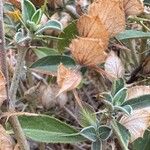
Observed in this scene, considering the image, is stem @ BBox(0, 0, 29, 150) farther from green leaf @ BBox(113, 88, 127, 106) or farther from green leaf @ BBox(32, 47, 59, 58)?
green leaf @ BBox(32, 47, 59, 58)

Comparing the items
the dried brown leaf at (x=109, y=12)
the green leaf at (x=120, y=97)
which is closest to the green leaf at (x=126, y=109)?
the green leaf at (x=120, y=97)

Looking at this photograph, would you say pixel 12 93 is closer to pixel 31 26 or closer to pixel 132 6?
pixel 31 26

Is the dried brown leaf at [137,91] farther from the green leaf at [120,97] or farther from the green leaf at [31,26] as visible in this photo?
the green leaf at [31,26]

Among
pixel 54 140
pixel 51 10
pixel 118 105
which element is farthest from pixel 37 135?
pixel 51 10

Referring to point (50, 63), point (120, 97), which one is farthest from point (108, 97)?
point (50, 63)

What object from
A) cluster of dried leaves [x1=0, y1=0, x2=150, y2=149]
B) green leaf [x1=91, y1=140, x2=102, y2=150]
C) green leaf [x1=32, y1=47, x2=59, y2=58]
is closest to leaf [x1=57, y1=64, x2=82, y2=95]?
cluster of dried leaves [x1=0, y1=0, x2=150, y2=149]
